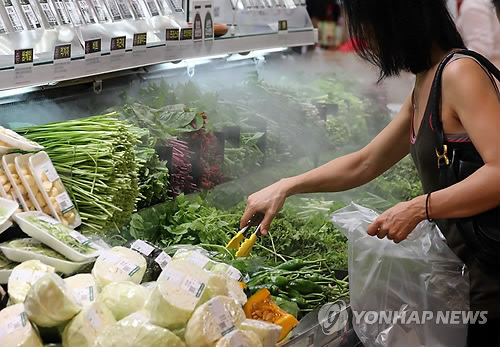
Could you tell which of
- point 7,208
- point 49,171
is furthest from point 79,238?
point 49,171

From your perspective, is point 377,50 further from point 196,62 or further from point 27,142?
point 196,62

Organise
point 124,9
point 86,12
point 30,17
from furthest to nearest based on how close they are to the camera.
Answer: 1. point 124,9
2. point 86,12
3. point 30,17

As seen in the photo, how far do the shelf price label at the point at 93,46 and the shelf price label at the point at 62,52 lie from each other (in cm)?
9

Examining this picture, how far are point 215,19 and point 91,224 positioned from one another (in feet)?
5.25

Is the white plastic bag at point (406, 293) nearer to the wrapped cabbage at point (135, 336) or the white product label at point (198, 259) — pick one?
the white product label at point (198, 259)

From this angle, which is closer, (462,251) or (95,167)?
(462,251)

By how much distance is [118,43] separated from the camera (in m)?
2.94

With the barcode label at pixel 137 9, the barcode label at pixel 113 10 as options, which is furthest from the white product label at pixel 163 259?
the barcode label at pixel 137 9

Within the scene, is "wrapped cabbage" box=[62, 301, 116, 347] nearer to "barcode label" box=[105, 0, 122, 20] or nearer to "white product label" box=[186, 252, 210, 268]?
"white product label" box=[186, 252, 210, 268]

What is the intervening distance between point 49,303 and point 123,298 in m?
0.23

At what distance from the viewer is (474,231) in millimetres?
2225

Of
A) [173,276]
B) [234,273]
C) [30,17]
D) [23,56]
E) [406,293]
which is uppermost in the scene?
[30,17]

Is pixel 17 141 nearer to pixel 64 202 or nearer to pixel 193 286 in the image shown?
pixel 64 202

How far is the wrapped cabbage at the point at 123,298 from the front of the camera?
1.83 metres
